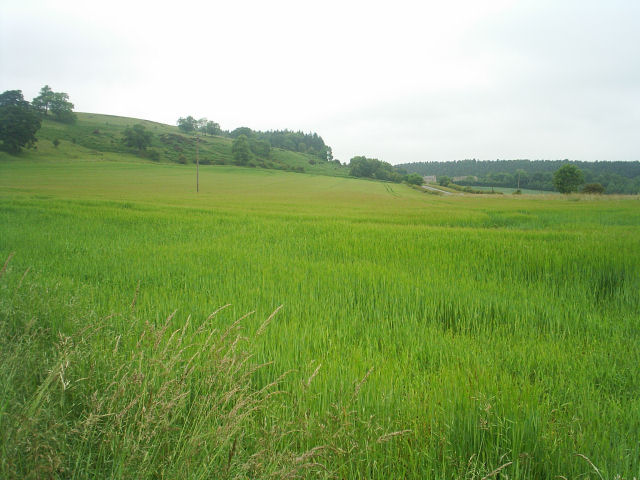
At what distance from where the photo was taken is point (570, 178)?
269ft

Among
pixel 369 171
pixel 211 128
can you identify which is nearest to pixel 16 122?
pixel 369 171

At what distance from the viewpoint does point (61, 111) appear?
325 ft

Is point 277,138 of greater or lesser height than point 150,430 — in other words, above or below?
above

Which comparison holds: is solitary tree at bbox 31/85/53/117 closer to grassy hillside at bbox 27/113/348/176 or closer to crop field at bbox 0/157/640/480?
grassy hillside at bbox 27/113/348/176

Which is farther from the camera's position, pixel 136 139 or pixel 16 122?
pixel 136 139

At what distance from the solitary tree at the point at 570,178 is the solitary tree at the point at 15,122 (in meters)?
122

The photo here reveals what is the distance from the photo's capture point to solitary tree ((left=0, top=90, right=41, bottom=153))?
50.1 m

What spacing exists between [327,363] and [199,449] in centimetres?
122

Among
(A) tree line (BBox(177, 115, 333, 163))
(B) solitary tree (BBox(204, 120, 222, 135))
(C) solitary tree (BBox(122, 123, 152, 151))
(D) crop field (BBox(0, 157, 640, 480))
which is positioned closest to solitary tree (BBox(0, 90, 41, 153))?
(C) solitary tree (BBox(122, 123, 152, 151))

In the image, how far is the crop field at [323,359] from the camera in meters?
1.52

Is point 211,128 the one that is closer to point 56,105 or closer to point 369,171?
point 56,105

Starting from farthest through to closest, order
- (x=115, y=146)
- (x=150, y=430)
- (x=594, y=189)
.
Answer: (x=115, y=146) → (x=594, y=189) → (x=150, y=430)

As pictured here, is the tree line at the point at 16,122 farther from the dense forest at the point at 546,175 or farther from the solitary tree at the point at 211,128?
the dense forest at the point at 546,175

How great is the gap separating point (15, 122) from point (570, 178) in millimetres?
127114
